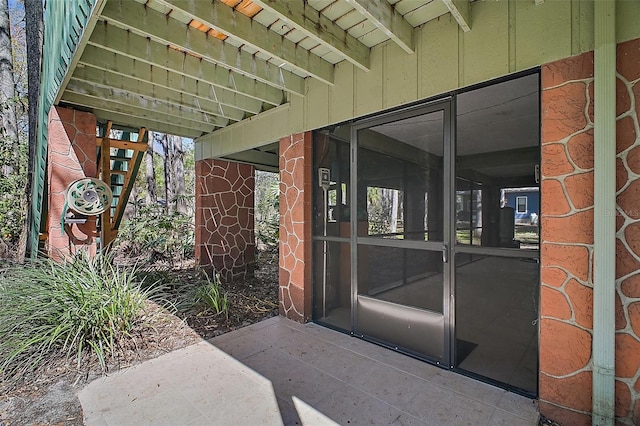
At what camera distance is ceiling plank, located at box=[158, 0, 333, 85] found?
209cm

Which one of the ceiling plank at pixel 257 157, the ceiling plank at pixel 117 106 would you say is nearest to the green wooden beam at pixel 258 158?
the ceiling plank at pixel 257 157

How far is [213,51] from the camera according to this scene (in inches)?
105

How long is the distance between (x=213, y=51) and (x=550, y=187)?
113 inches

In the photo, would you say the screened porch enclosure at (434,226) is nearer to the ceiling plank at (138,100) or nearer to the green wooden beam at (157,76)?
the green wooden beam at (157,76)

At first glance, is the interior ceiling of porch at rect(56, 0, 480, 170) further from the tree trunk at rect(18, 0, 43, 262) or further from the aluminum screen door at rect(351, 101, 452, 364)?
the tree trunk at rect(18, 0, 43, 262)

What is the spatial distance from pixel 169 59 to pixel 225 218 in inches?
129

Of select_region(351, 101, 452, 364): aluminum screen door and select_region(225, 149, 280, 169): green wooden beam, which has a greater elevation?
select_region(225, 149, 280, 169): green wooden beam

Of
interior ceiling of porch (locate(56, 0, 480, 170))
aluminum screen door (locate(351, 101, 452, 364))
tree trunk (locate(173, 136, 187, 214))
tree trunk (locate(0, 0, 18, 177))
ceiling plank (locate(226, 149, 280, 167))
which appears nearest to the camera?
interior ceiling of porch (locate(56, 0, 480, 170))

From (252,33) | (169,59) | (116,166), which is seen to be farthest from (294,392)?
(116,166)

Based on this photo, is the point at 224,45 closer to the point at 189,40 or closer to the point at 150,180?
the point at 189,40

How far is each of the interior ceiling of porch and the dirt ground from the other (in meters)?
2.57

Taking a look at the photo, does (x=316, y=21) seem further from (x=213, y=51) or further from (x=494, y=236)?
(x=494, y=236)

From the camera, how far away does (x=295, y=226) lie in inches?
147

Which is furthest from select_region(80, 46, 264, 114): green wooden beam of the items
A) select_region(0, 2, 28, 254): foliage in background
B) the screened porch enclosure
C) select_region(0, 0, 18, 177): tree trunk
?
select_region(0, 0, 18, 177): tree trunk
